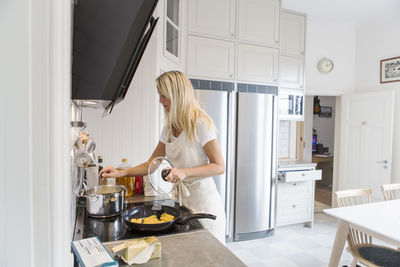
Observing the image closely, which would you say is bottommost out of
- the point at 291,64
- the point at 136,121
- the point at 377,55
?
the point at 136,121

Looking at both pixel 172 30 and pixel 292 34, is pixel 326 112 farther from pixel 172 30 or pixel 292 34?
pixel 172 30

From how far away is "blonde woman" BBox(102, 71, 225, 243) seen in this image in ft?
4.43

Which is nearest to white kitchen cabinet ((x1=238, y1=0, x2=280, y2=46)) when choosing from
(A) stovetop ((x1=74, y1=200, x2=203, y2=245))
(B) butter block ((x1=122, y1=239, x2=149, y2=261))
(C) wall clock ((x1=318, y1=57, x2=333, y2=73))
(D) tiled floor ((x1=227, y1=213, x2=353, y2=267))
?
(C) wall clock ((x1=318, y1=57, x2=333, y2=73))

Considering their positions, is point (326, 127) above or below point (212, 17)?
below

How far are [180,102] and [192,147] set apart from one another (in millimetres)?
246

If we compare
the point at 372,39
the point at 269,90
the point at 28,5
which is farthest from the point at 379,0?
the point at 28,5

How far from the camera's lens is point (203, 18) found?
2811 millimetres

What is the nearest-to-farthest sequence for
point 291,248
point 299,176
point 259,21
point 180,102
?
point 180,102
point 291,248
point 259,21
point 299,176

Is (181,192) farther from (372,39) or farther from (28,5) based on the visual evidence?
(372,39)

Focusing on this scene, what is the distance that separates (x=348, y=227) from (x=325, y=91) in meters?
2.58

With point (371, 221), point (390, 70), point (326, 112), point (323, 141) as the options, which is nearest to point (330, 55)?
point (390, 70)

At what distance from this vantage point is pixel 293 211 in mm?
3461

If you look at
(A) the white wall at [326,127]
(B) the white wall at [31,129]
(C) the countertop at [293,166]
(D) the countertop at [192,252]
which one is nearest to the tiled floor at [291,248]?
(C) the countertop at [293,166]

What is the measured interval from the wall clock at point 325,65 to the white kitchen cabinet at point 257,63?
3.58ft
